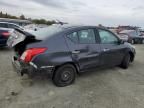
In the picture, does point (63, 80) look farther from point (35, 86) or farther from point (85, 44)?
point (85, 44)

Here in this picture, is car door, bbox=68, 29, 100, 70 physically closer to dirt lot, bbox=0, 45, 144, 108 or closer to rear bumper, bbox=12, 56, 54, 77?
dirt lot, bbox=0, 45, 144, 108

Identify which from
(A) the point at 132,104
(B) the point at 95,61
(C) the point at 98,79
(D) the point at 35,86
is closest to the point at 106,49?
(B) the point at 95,61

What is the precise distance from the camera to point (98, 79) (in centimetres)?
476

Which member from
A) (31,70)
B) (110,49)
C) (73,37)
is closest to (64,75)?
(31,70)

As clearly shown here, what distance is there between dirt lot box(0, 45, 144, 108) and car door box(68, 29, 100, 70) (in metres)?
0.52

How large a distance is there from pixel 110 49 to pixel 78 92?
1.81 meters

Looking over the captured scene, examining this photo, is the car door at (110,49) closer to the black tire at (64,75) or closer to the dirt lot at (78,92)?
the dirt lot at (78,92)

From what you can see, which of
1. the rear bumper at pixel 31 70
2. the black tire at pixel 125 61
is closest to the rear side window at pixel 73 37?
the rear bumper at pixel 31 70

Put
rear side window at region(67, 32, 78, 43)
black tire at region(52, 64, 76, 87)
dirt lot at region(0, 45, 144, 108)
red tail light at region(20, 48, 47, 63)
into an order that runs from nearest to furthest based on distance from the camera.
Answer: dirt lot at region(0, 45, 144, 108) < red tail light at region(20, 48, 47, 63) < black tire at region(52, 64, 76, 87) < rear side window at region(67, 32, 78, 43)

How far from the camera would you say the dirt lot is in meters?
3.37

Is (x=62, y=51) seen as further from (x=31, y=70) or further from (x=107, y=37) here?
(x=107, y=37)

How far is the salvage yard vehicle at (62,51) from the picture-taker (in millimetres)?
3748

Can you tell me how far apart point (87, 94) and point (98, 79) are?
3.41ft

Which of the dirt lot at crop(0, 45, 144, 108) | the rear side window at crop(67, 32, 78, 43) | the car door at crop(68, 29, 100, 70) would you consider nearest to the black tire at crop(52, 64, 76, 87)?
the dirt lot at crop(0, 45, 144, 108)
